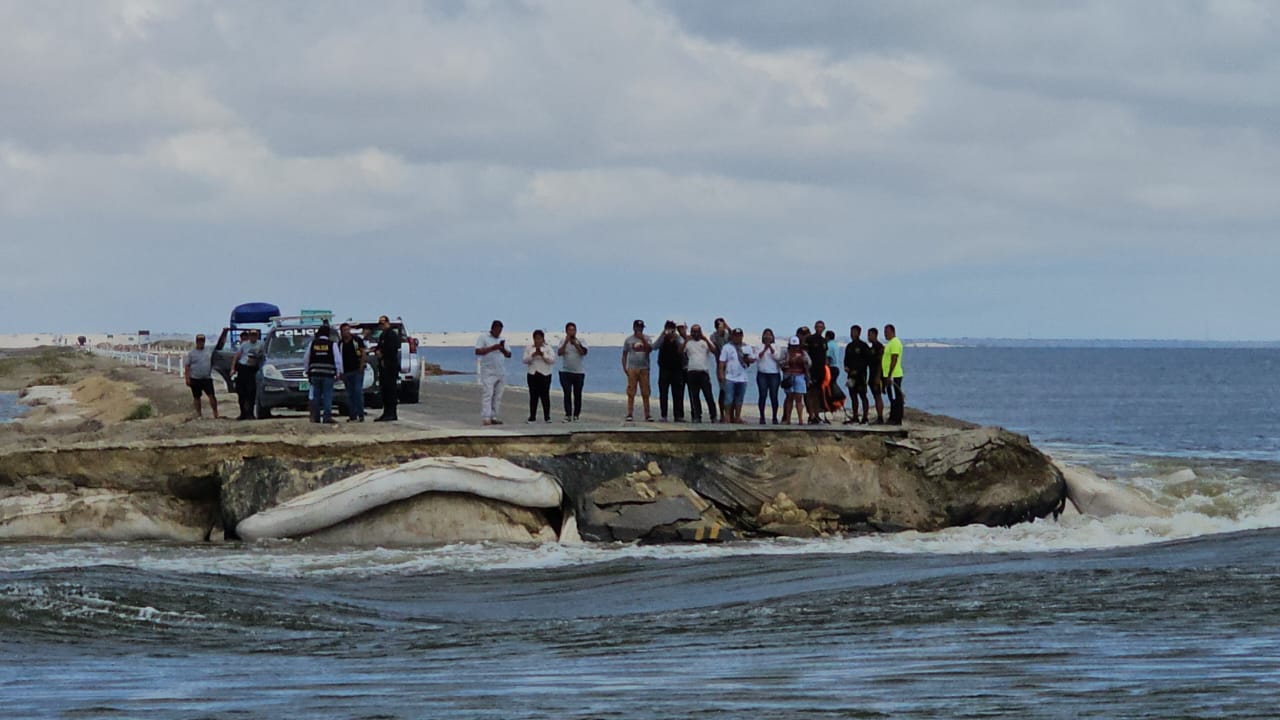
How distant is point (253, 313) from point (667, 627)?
172 ft

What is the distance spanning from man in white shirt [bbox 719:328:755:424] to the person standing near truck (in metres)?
7.04

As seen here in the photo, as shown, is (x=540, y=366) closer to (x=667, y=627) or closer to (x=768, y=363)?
(x=768, y=363)

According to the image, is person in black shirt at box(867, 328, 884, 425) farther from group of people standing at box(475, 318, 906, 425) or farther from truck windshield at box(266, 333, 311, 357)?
truck windshield at box(266, 333, 311, 357)

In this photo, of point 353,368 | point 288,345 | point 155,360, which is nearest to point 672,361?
point 353,368

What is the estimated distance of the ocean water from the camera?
8.91 metres

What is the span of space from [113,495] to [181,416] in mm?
8392

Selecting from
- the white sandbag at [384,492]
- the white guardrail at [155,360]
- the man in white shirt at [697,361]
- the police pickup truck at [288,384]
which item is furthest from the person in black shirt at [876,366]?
the white guardrail at [155,360]

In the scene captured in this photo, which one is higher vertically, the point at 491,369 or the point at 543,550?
the point at 491,369

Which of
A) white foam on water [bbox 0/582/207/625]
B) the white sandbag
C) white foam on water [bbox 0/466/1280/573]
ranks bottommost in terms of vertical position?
white foam on water [bbox 0/466/1280/573]

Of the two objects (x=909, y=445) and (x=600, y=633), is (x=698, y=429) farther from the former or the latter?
(x=600, y=633)

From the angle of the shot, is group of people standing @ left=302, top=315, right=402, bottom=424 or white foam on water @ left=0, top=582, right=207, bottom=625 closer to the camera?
white foam on water @ left=0, top=582, right=207, bottom=625

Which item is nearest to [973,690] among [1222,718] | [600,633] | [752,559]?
[1222,718]

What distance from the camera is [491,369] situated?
75.6ft

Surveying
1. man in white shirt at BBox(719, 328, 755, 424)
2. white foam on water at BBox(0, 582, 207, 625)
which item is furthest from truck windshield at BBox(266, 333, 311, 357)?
white foam on water at BBox(0, 582, 207, 625)
